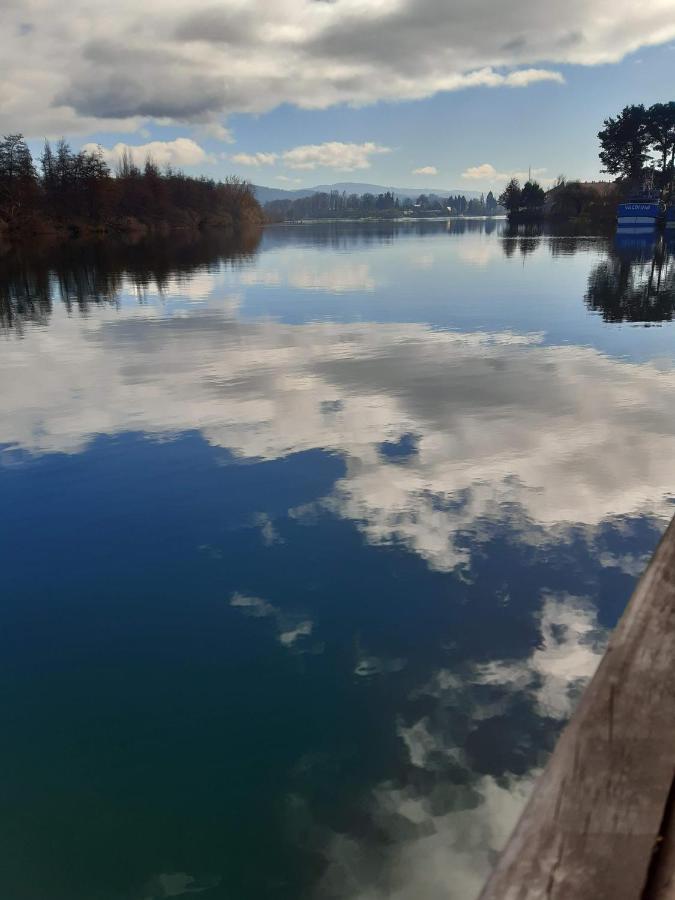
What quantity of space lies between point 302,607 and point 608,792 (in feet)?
16.2

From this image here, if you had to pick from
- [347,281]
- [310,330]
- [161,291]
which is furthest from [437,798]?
[347,281]

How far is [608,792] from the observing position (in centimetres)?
174

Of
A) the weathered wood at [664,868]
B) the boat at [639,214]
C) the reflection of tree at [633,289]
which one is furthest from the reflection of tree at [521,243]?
the weathered wood at [664,868]

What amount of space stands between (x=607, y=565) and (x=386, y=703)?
3.38m

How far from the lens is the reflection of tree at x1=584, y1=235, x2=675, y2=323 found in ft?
82.4

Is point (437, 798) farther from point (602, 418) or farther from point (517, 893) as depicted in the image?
point (602, 418)

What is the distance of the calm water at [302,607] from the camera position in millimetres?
4117

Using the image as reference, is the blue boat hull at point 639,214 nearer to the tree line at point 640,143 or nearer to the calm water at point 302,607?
the tree line at point 640,143

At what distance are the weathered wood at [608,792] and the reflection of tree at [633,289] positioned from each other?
24268mm

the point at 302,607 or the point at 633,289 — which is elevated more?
the point at 633,289

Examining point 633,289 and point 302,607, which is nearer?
point 302,607

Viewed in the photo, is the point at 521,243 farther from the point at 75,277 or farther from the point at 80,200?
the point at 80,200

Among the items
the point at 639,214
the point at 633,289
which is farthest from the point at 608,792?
the point at 639,214

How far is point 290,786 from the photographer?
14.5 feet
